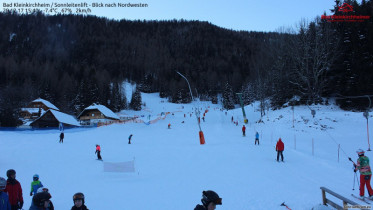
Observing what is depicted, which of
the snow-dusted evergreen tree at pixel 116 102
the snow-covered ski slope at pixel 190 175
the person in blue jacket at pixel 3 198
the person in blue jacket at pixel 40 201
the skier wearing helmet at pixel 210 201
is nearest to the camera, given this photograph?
the skier wearing helmet at pixel 210 201

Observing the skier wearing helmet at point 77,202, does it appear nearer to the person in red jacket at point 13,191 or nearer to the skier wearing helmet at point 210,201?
Answer: the skier wearing helmet at point 210,201

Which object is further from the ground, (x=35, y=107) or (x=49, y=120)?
(x=35, y=107)

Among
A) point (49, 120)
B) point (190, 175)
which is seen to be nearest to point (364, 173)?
point (190, 175)

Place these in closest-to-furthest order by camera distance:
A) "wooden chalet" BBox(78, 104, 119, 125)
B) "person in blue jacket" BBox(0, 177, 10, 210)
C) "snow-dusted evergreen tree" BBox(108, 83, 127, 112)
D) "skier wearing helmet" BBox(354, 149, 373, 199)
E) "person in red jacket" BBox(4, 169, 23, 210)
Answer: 1. "person in blue jacket" BBox(0, 177, 10, 210)
2. "person in red jacket" BBox(4, 169, 23, 210)
3. "skier wearing helmet" BBox(354, 149, 373, 199)
4. "wooden chalet" BBox(78, 104, 119, 125)
5. "snow-dusted evergreen tree" BBox(108, 83, 127, 112)

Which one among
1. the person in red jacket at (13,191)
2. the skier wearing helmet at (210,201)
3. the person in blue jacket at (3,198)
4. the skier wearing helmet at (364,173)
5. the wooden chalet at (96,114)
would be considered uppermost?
the skier wearing helmet at (210,201)

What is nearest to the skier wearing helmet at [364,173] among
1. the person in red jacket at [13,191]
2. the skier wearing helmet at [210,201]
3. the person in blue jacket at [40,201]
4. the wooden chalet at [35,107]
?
the skier wearing helmet at [210,201]

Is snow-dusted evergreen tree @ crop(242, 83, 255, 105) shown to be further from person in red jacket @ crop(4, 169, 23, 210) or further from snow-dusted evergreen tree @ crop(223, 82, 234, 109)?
person in red jacket @ crop(4, 169, 23, 210)

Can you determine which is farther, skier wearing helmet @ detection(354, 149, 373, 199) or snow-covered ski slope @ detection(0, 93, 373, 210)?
snow-covered ski slope @ detection(0, 93, 373, 210)

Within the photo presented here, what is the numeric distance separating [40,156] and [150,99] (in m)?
102

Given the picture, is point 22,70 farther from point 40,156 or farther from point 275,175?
point 275,175

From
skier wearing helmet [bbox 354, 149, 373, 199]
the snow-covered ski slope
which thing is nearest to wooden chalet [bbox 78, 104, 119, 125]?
the snow-covered ski slope

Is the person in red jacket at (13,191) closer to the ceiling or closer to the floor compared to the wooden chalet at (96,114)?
closer to the ceiling

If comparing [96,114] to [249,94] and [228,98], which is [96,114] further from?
[228,98]

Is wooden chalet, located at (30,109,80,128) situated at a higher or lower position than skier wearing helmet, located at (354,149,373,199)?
lower
